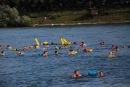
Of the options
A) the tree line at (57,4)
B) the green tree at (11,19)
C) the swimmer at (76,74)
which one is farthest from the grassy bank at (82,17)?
the swimmer at (76,74)

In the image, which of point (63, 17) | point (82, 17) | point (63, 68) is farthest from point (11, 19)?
point (63, 68)

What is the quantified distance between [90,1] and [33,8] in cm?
2250

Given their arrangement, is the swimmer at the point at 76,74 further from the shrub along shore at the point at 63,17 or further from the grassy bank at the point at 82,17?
the grassy bank at the point at 82,17

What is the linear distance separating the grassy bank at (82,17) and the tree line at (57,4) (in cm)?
665

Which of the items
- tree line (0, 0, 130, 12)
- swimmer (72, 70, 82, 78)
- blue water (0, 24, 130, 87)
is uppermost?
tree line (0, 0, 130, 12)

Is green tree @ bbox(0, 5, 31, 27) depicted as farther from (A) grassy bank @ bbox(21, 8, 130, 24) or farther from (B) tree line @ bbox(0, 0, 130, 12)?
(B) tree line @ bbox(0, 0, 130, 12)

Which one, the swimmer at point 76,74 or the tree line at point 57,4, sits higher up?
the tree line at point 57,4

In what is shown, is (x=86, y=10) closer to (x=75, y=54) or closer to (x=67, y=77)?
(x=75, y=54)

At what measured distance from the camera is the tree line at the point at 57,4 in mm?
129500

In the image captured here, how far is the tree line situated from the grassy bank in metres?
6.65

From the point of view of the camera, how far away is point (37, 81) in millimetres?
36594

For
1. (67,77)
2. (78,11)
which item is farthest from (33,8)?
(67,77)

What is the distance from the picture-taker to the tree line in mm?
129500

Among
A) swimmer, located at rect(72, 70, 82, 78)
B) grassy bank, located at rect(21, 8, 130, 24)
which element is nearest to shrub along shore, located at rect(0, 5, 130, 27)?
grassy bank, located at rect(21, 8, 130, 24)
